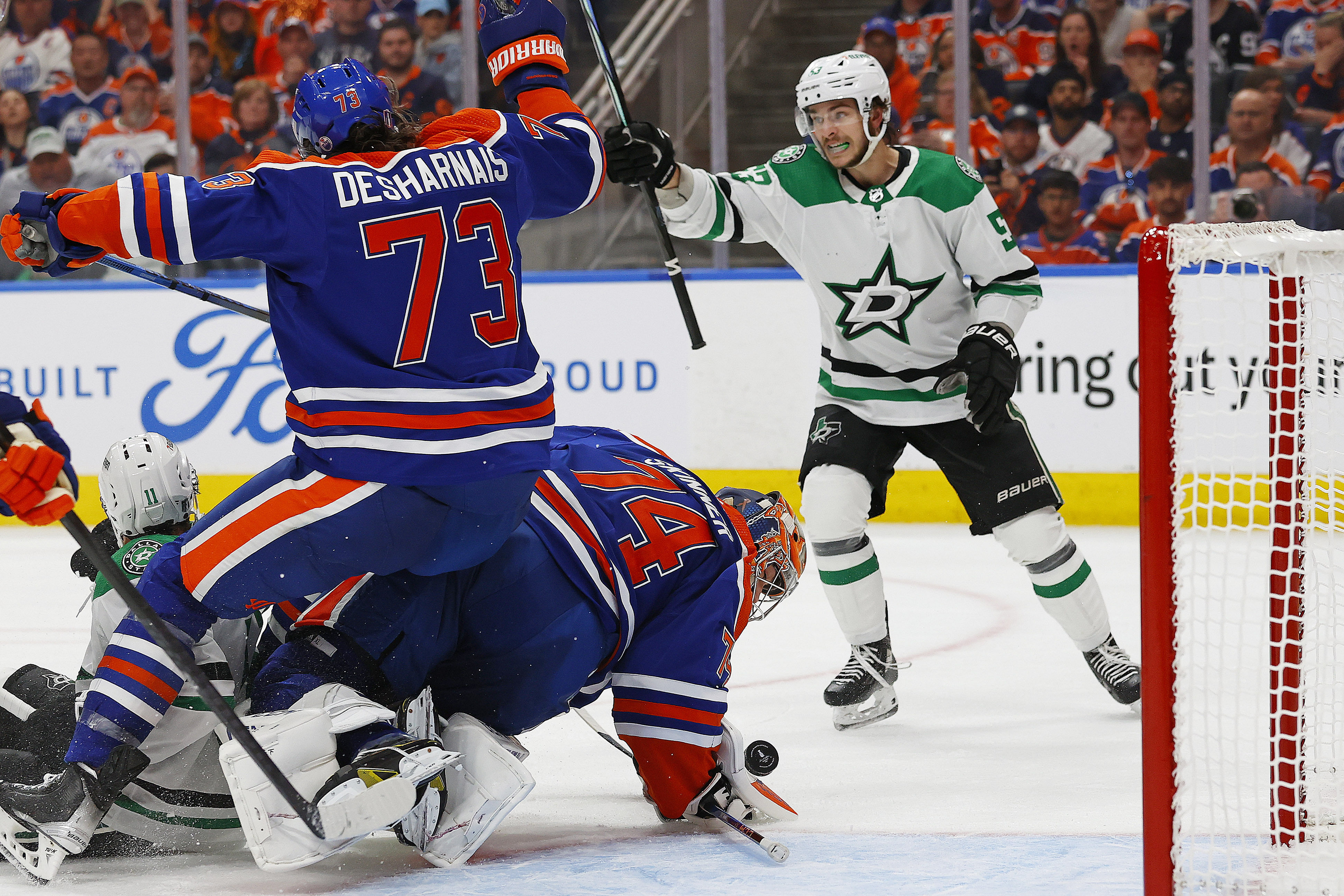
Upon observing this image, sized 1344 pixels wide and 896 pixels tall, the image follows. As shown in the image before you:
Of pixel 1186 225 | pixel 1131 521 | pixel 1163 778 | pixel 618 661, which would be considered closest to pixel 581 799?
pixel 618 661

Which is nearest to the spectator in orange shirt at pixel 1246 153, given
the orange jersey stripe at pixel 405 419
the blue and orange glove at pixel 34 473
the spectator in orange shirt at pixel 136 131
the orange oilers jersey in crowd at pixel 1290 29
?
the orange oilers jersey in crowd at pixel 1290 29

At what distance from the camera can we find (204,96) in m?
6.76

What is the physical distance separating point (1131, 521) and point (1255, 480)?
12.7 feet

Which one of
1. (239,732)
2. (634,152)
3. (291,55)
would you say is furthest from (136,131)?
(239,732)

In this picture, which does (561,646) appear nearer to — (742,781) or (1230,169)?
(742,781)

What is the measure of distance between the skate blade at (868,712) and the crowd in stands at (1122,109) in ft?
10.2

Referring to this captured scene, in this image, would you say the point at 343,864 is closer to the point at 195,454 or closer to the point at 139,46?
the point at 195,454

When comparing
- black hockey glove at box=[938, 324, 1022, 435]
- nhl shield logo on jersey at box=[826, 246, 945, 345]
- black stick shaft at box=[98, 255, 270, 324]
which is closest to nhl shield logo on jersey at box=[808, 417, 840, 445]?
nhl shield logo on jersey at box=[826, 246, 945, 345]

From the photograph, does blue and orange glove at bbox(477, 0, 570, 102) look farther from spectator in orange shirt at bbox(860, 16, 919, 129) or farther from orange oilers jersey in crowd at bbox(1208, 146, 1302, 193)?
orange oilers jersey in crowd at bbox(1208, 146, 1302, 193)

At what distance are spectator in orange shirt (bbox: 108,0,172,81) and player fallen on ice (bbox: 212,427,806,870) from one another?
482 centimetres

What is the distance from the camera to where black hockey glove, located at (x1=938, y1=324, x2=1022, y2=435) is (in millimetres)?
3223

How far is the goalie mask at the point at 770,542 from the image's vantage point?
2.76 metres

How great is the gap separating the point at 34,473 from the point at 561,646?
816 millimetres

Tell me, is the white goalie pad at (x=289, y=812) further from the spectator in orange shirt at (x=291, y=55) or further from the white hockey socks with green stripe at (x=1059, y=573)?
the spectator in orange shirt at (x=291, y=55)
